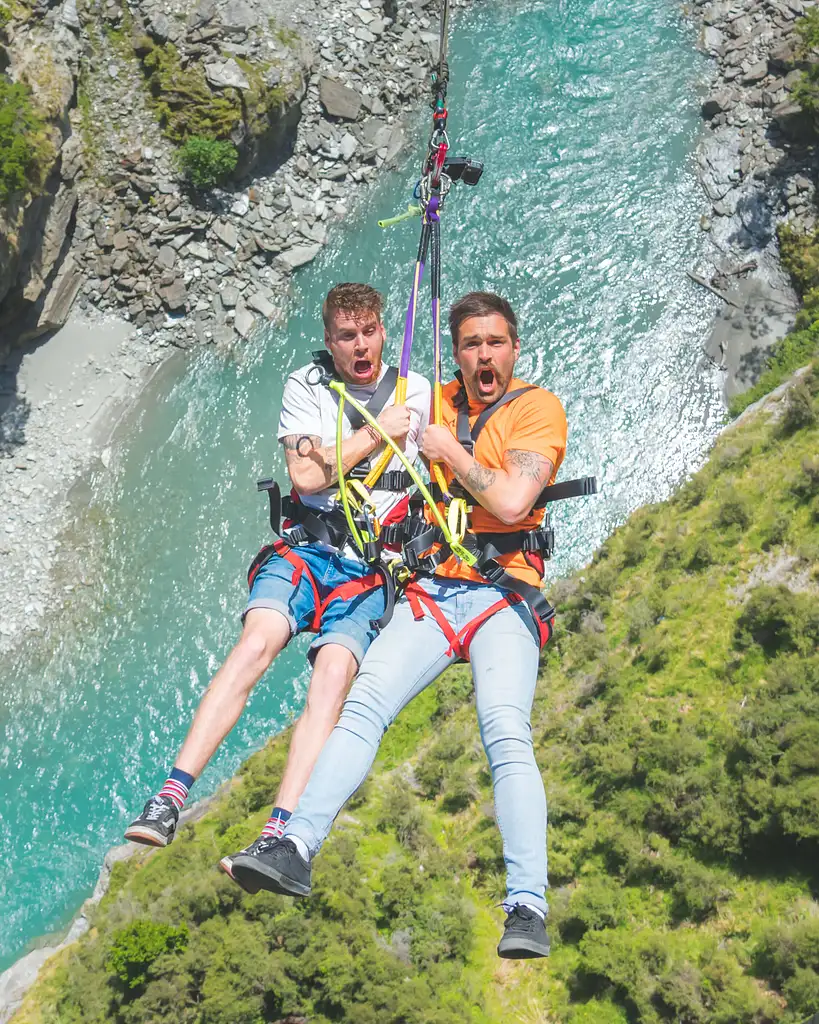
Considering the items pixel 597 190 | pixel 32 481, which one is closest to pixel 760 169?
pixel 597 190

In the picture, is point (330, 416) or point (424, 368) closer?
point (330, 416)

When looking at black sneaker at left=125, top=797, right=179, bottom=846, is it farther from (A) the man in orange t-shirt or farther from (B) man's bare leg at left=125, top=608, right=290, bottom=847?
(A) the man in orange t-shirt

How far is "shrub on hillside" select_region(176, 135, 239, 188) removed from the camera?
57.1 feet

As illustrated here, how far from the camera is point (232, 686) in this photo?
499 centimetres

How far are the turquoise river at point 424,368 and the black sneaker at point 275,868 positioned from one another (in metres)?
11.1

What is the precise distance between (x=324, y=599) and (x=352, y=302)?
5.19ft

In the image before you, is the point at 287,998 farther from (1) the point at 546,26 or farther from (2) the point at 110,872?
(1) the point at 546,26

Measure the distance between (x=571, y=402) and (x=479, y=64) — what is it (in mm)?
7219

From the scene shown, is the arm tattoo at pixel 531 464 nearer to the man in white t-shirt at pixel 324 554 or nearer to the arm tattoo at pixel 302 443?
the man in white t-shirt at pixel 324 554

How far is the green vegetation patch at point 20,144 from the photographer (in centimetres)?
1564

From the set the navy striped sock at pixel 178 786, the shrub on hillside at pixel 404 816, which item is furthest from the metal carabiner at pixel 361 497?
the shrub on hillside at pixel 404 816

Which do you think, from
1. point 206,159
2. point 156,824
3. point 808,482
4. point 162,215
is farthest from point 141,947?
point 206,159

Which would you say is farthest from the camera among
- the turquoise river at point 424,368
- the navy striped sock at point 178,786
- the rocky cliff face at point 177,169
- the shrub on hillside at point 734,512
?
the rocky cliff face at point 177,169

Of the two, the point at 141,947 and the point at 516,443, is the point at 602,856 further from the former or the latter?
the point at 516,443
